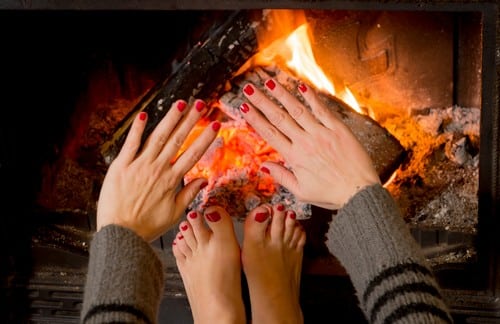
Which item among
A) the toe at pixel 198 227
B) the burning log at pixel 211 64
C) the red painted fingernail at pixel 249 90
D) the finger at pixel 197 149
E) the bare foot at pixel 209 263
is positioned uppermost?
the burning log at pixel 211 64

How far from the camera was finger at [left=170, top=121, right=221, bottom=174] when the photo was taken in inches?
50.3

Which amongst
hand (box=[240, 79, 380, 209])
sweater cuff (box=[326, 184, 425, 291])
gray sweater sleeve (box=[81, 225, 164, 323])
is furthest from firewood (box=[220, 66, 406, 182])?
gray sweater sleeve (box=[81, 225, 164, 323])

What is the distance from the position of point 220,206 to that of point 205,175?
71mm

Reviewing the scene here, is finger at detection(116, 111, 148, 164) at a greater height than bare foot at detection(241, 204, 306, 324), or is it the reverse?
finger at detection(116, 111, 148, 164)

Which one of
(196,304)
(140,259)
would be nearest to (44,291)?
(196,304)

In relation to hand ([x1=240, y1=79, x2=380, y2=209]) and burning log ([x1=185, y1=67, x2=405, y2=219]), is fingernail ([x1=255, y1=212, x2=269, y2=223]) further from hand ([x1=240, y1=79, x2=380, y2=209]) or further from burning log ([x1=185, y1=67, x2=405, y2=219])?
hand ([x1=240, y1=79, x2=380, y2=209])

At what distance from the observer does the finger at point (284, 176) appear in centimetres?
126

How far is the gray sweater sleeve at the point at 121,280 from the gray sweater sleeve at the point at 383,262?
30 cm

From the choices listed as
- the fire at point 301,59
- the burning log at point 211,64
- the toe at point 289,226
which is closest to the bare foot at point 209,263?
the toe at point 289,226

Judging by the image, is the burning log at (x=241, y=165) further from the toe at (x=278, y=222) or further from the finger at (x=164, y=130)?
the finger at (x=164, y=130)

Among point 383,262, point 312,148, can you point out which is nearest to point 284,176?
point 312,148

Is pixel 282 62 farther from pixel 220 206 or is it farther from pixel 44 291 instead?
pixel 44 291

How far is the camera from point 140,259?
1098mm

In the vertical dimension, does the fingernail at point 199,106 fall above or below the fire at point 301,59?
below
